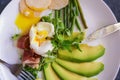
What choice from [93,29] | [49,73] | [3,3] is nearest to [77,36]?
[93,29]

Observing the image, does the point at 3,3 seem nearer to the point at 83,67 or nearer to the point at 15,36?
the point at 15,36

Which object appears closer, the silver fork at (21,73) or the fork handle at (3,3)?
the silver fork at (21,73)

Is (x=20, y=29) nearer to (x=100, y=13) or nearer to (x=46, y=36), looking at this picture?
(x=46, y=36)

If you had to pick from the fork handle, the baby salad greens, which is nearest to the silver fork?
the baby salad greens

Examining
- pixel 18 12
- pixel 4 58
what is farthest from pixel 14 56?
pixel 18 12

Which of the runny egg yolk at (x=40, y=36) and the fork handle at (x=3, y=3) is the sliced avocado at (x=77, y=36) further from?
the fork handle at (x=3, y=3)

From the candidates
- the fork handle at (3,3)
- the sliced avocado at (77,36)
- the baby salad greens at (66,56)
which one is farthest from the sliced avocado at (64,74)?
the fork handle at (3,3)
